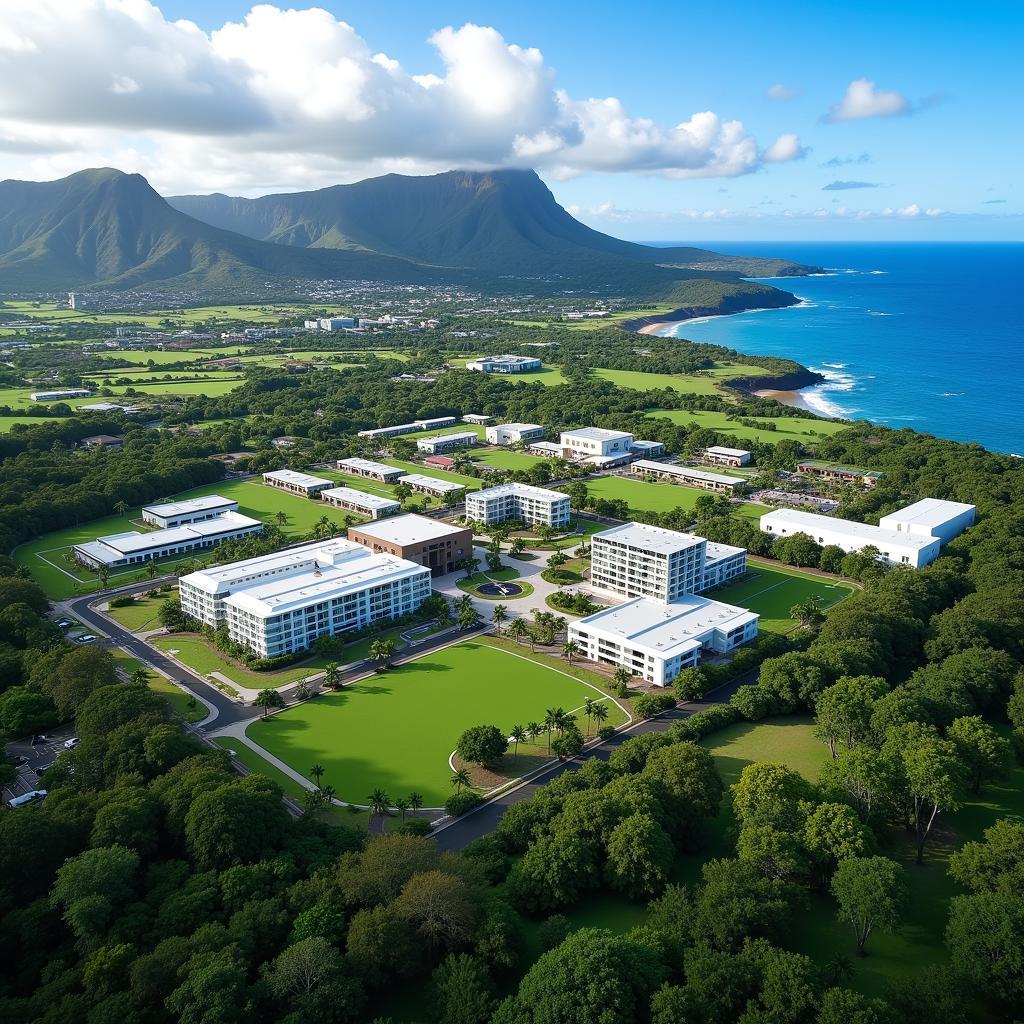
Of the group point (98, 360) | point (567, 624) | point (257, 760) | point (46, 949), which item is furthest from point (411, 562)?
point (98, 360)

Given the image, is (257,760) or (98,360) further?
(98,360)

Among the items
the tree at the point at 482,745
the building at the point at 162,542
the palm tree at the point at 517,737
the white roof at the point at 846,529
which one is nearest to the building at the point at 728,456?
the white roof at the point at 846,529

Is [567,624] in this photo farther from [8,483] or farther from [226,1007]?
[8,483]

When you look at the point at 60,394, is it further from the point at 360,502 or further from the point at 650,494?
the point at 650,494

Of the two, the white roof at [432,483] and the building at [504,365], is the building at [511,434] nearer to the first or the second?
the white roof at [432,483]

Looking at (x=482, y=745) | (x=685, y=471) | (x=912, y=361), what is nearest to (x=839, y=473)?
(x=685, y=471)

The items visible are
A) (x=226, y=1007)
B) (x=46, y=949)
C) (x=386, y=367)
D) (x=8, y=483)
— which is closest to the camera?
(x=226, y=1007)
